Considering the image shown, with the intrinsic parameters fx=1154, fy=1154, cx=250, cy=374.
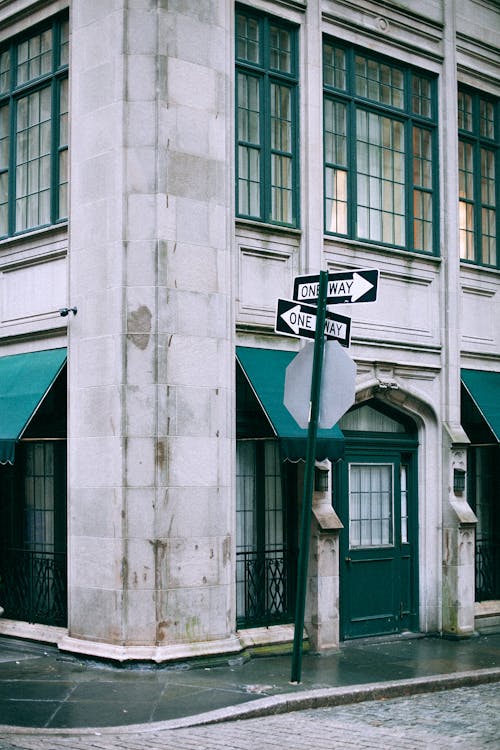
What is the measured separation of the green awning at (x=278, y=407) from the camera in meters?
14.1

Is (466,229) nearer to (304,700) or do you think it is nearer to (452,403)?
(452,403)

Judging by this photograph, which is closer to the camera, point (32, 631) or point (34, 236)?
point (32, 631)

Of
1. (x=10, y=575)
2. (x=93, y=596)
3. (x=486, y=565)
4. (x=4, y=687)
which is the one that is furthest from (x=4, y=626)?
(x=486, y=565)

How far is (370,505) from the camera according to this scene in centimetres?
1644

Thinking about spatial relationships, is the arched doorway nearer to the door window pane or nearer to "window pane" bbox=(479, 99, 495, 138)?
the door window pane

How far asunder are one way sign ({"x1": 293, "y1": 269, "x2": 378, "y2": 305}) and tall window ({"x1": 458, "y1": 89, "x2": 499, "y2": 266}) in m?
6.63

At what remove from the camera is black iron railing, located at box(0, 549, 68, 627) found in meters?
14.9

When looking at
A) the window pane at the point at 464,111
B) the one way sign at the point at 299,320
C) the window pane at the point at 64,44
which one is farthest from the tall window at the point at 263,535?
the window pane at the point at 464,111

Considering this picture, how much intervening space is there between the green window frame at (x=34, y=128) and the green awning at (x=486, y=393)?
665cm

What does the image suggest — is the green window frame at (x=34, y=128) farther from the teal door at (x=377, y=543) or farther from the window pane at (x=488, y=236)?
the window pane at (x=488, y=236)

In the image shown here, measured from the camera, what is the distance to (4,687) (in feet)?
39.5

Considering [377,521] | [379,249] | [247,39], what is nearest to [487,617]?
[377,521]

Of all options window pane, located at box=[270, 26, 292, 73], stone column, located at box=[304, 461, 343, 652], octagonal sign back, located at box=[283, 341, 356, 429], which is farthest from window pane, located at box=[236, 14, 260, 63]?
stone column, located at box=[304, 461, 343, 652]

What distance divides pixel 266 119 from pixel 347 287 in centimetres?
439
